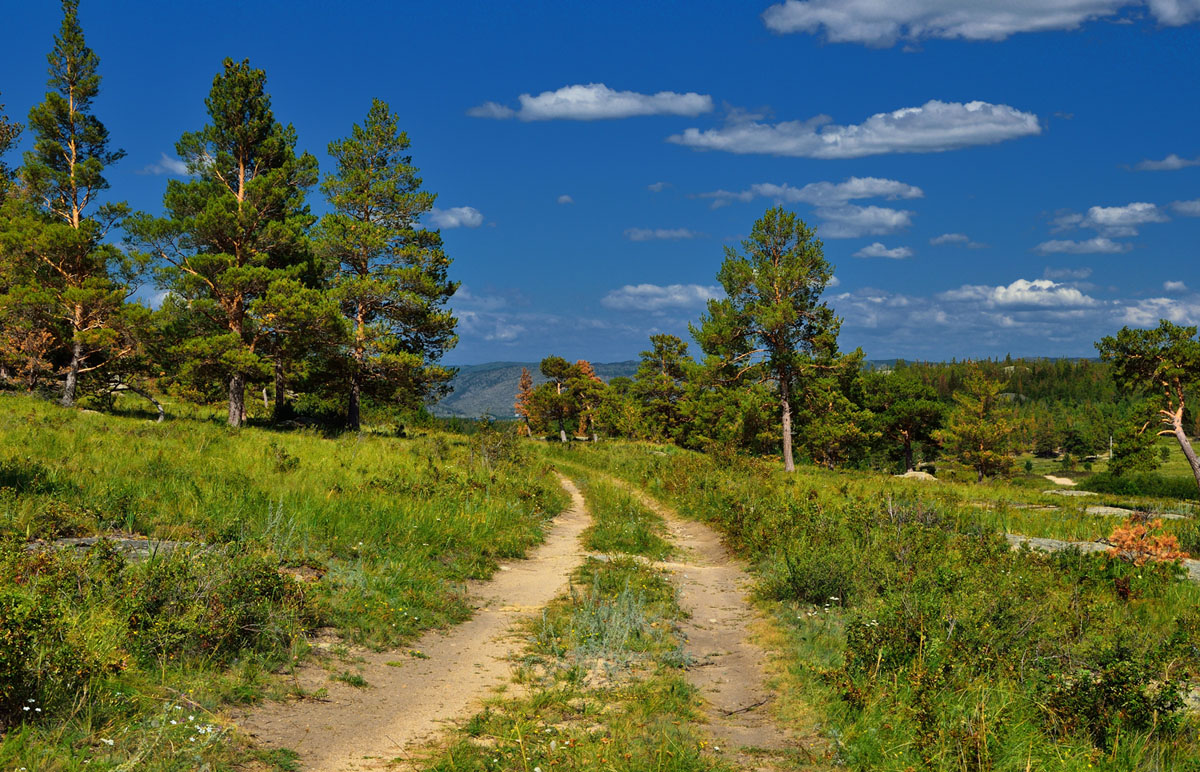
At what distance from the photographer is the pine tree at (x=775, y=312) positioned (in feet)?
123

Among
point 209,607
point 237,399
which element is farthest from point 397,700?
point 237,399

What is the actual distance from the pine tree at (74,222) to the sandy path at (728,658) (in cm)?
2031

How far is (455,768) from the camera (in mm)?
4844

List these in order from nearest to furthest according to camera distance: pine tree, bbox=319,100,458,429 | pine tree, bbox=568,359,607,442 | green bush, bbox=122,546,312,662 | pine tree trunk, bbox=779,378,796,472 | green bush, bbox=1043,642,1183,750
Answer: green bush, bbox=1043,642,1183,750, green bush, bbox=122,546,312,662, pine tree, bbox=319,100,458,429, pine tree trunk, bbox=779,378,796,472, pine tree, bbox=568,359,607,442

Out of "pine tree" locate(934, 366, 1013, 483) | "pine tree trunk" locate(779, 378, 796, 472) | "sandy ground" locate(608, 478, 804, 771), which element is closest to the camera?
"sandy ground" locate(608, 478, 804, 771)

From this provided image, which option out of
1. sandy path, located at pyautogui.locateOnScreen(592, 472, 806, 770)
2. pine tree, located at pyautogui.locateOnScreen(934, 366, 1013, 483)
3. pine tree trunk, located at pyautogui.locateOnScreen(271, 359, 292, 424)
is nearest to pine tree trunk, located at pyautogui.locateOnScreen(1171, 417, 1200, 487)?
sandy path, located at pyautogui.locateOnScreen(592, 472, 806, 770)

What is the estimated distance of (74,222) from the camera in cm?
2575

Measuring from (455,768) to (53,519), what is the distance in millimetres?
6476

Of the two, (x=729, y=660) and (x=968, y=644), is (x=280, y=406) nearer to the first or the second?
(x=729, y=660)

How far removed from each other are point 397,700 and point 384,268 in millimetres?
27316

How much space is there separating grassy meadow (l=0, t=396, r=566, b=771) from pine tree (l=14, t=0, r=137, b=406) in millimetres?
6830

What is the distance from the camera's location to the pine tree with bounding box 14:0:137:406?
22984 mm

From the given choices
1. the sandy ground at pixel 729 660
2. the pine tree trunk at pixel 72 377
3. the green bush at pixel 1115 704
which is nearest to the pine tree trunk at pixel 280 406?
the pine tree trunk at pixel 72 377

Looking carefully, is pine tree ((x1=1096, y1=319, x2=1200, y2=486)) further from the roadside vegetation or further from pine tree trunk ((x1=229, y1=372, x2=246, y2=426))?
pine tree trunk ((x1=229, y1=372, x2=246, y2=426))
